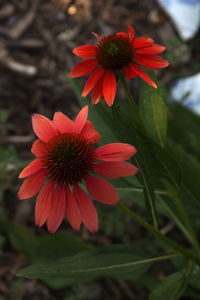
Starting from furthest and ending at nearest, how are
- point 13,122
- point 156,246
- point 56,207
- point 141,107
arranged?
point 13,122 → point 156,246 → point 141,107 → point 56,207

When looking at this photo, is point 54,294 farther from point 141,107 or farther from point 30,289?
point 141,107

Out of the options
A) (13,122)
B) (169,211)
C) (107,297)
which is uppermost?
(169,211)

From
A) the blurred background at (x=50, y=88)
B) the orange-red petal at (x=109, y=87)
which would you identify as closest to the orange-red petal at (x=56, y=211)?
the orange-red petal at (x=109, y=87)

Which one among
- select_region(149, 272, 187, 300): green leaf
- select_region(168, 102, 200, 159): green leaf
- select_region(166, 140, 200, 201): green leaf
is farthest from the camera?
select_region(168, 102, 200, 159): green leaf

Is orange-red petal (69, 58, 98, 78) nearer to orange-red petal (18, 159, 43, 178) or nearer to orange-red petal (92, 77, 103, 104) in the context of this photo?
orange-red petal (92, 77, 103, 104)

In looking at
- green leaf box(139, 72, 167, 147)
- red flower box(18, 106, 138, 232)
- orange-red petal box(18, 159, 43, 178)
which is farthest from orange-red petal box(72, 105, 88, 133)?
green leaf box(139, 72, 167, 147)

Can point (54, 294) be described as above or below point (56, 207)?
below

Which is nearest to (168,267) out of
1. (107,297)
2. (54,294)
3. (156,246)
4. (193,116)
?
(156,246)

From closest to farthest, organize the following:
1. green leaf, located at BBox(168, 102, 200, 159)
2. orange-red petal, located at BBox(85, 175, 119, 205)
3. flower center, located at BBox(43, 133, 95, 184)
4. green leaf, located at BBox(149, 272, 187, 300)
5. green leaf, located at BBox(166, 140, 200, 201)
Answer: orange-red petal, located at BBox(85, 175, 119, 205) < flower center, located at BBox(43, 133, 95, 184) < green leaf, located at BBox(149, 272, 187, 300) < green leaf, located at BBox(166, 140, 200, 201) < green leaf, located at BBox(168, 102, 200, 159)
